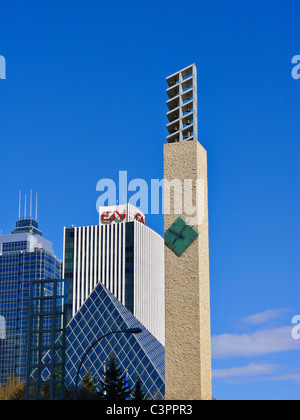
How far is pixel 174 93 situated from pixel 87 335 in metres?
91.6

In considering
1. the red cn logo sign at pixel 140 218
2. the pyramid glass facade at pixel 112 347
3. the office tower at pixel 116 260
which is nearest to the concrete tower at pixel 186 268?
the pyramid glass facade at pixel 112 347

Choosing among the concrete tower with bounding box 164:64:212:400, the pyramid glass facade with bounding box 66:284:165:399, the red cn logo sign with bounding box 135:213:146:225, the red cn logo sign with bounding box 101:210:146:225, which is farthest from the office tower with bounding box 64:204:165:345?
the concrete tower with bounding box 164:64:212:400

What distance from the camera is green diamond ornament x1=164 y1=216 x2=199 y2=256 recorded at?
4625cm

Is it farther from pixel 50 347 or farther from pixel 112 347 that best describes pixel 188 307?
pixel 112 347

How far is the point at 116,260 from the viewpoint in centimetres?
17975

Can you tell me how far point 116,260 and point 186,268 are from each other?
13442cm

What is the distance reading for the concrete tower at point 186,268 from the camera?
44531 millimetres

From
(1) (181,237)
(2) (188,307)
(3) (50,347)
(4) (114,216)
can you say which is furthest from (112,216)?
(2) (188,307)

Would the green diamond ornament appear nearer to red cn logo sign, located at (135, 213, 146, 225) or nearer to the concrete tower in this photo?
the concrete tower

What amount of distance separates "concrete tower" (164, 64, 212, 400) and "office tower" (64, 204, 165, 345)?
12934cm

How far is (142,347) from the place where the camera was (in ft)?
418

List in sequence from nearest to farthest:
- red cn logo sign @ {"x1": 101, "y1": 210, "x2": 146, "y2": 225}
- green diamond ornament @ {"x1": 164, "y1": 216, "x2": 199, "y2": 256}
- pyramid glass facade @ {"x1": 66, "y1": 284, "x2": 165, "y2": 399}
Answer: green diamond ornament @ {"x1": 164, "y1": 216, "x2": 199, "y2": 256}
pyramid glass facade @ {"x1": 66, "y1": 284, "x2": 165, "y2": 399}
red cn logo sign @ {"x1": 101, "y1": 210, "x2": 146, "y2": 225}
